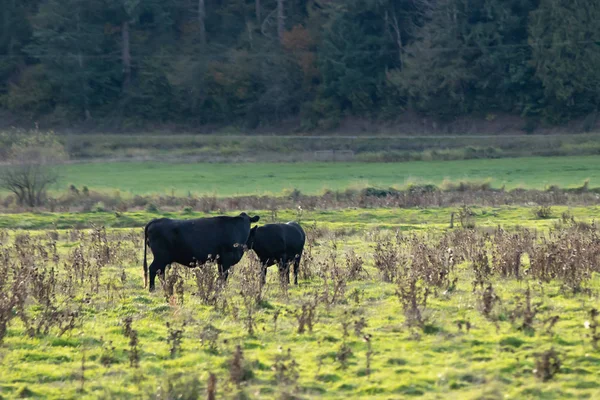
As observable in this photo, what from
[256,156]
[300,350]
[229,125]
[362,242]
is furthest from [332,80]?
[300,350]

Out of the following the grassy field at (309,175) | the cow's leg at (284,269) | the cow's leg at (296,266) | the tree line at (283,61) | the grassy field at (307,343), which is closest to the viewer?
the grassy field at (307,343)

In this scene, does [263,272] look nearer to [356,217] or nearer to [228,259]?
[228,259]

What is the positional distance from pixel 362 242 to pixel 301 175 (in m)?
29.7

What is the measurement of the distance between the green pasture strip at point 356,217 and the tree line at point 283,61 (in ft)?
134

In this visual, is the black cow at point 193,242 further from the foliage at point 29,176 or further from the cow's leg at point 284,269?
the foliage at point 29,176

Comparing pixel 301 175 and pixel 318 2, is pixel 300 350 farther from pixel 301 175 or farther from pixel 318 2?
pixel 318 2

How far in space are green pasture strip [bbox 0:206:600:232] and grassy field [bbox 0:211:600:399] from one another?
1065 cm

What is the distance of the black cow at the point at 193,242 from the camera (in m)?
14.8

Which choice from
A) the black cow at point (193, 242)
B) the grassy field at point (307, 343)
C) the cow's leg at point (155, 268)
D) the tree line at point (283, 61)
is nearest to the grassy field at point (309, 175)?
the tree line at point (283, 61)

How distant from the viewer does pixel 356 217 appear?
92.3ft

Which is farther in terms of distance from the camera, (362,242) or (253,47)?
(253,47)

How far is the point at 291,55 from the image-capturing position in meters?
79.2

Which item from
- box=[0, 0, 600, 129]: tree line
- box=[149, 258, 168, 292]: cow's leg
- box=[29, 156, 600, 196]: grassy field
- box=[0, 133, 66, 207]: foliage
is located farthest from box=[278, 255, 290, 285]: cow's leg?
box=[0, 0, 600, 129]: tree line

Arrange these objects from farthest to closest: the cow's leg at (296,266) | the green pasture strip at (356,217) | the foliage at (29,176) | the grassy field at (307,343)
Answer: the foliage at (29,176) → the green pasture strip at (356,217) → the cow's leg at (296,266) → the grassy field at (307,343)
